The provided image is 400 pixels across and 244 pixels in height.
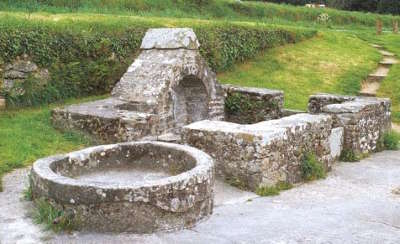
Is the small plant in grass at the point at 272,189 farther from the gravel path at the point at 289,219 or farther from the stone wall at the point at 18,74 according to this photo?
the stone wall at the point at 18,74

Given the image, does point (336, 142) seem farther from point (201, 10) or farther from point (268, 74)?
point (201, 10)

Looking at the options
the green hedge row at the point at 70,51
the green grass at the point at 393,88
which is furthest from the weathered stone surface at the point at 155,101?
the green grass at the point at 393,88

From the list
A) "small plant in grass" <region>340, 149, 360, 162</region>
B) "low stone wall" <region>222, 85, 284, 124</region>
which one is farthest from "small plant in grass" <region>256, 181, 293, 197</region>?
"low stone wall" <region>222, 85, 284, 124</region>

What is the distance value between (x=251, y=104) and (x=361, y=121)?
10.7 feet

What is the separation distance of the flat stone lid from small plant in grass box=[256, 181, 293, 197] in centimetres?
456

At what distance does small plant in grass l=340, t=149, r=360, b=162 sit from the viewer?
10.3 metres

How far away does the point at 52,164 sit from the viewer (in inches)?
260

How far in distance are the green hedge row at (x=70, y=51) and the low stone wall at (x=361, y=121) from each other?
549 cm

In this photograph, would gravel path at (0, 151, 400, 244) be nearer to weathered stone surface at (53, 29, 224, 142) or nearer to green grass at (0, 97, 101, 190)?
green grass at (0, 97, 101, 190)

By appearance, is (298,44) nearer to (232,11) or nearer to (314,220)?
(232,11)

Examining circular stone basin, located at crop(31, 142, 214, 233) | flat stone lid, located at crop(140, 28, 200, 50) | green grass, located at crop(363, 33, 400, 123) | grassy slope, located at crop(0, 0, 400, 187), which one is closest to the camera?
circular stone basin, located at crop(31, 142, 214, 233)

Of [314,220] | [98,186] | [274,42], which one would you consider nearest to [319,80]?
[274,42]

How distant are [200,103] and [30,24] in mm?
4259

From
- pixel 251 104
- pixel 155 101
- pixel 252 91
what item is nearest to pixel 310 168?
pixel 155 101
